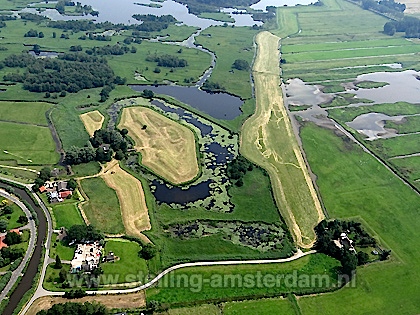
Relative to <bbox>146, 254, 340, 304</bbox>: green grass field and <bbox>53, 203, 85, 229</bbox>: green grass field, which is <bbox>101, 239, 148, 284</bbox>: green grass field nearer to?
<bbox>146, 254, 340, 304</bbox>: green grass field

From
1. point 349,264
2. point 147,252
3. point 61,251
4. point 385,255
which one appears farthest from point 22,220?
point 385,255

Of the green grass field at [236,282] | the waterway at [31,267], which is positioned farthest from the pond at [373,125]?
the waterway at [31,267]

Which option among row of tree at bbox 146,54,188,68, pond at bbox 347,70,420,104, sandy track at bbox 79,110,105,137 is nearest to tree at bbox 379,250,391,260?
sandy track at bbox 79,110,105,137

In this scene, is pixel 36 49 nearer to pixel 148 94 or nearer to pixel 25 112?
pixel 25 112

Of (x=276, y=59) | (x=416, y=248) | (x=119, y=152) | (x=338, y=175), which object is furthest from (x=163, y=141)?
(x=276, y=59)

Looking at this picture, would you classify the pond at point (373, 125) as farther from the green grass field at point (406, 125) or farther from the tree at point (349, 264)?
the tree at point (349, 264)

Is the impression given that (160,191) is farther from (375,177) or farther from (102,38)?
(102,38)
